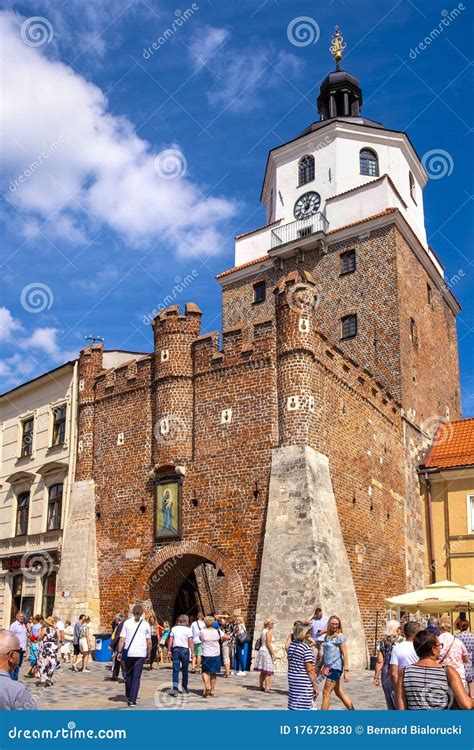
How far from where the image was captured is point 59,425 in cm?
2728

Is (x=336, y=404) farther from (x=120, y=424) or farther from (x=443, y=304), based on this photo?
(x=443, y=304)

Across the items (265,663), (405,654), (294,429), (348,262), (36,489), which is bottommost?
(265,663)

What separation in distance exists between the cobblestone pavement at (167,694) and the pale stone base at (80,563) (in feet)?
14.9

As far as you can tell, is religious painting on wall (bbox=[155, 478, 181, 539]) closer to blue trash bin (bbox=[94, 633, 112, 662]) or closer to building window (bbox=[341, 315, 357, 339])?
blue trash bin (bbox=[94, 633, 112, 662])

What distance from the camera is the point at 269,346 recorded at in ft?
68.7

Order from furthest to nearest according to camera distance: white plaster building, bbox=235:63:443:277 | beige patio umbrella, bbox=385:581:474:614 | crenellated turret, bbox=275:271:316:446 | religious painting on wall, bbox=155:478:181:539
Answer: white plaster building, bbox=235:63:443:277, religious painting on wall, bbox=155:478:181:539, crenellated turret, bbox=275:271:316:446, beige patio umbrella, bbox=385:581:474:614

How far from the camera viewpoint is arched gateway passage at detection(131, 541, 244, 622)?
1977 centimetres

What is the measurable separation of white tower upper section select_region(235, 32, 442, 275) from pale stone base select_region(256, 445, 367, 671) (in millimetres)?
12863

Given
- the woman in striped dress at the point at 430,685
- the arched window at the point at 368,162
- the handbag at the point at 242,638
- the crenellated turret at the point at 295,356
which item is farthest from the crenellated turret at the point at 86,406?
the woman in striped dress at the point at 430,685

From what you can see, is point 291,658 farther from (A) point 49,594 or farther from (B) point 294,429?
(A) point 49,594

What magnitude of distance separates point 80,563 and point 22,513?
18.5ft

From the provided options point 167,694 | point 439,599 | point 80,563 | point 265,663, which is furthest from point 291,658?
point 80,563

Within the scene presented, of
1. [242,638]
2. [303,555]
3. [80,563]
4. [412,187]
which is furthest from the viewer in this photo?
[412,187]

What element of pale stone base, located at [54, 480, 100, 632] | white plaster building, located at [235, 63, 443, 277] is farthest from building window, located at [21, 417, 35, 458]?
white plaster building, located at [235, 63, 443, 277]
